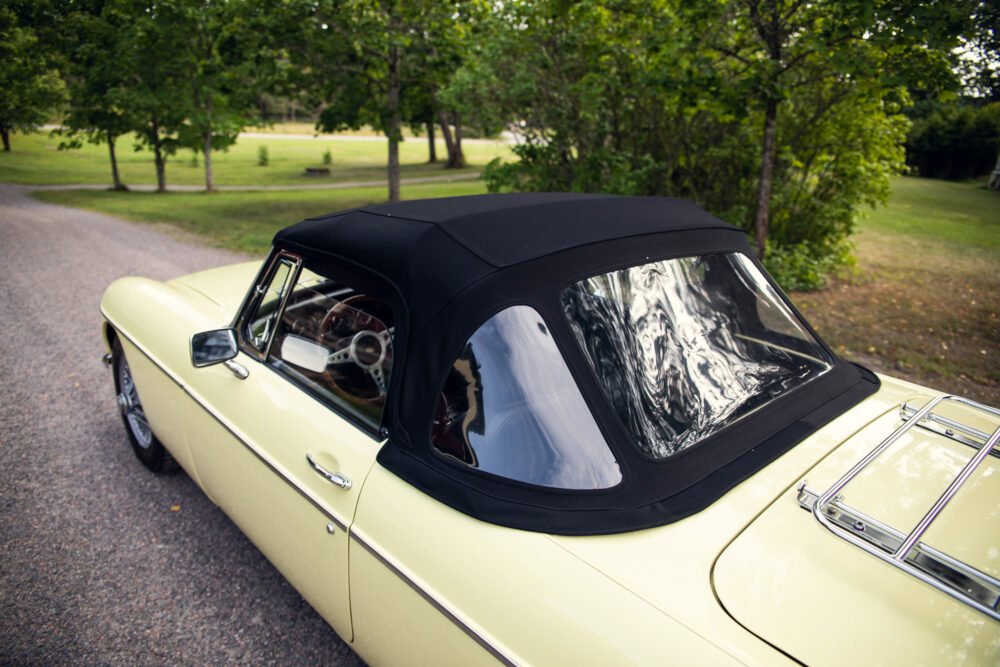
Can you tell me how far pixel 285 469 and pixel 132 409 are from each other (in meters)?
2.02

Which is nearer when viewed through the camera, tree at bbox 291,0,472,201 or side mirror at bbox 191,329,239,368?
side mirror at bbox 191,329,239,368

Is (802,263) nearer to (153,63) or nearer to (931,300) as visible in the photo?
(931,300)

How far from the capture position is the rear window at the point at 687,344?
5.36ft

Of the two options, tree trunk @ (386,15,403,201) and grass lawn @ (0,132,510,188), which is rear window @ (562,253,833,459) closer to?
grass lawn @ (0,132,510,188)

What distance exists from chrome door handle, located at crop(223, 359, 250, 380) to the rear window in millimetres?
1334

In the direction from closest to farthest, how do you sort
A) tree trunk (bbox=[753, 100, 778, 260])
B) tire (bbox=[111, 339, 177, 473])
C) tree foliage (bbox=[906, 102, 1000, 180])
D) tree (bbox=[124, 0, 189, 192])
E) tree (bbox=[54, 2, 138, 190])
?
tire (bbox=[111, 339, 177, 473]) → tree foliage (bbox=[906, 102, 1000, 180]) → tree trunk (bbox=[753, 100, 778, 260]) → tree (bbox=[124, 0, 189, 192]) → tree (bbox=[54, 2, 138, 190])

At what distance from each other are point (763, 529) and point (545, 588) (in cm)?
53

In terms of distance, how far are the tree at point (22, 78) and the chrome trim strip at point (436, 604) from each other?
11.1 m

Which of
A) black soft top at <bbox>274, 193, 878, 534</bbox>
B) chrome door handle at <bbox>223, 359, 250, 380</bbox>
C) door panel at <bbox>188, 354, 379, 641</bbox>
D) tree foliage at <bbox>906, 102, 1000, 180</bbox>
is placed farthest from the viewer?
tree foliage at <bbox>906, 102, 1000, 180</bbox>

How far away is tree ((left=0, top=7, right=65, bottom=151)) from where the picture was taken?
9.05 m

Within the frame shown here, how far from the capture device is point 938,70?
4828 millimetres

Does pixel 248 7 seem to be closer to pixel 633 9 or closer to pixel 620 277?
pixel 633 9

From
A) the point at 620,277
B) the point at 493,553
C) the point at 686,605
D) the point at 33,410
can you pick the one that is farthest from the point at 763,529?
the point at 33,410

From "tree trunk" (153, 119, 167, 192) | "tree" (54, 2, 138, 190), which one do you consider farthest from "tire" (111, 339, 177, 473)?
"tree trunk" (153, 119, 167, 192)
